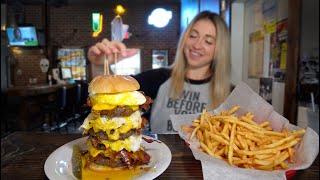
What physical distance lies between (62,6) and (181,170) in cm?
48

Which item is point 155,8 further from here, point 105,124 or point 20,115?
point 20,115

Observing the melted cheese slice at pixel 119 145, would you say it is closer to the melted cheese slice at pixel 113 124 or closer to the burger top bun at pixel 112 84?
the melted cheese slice at pixel 113 124

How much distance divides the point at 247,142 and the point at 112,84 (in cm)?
37

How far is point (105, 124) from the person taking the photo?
0.71 metres

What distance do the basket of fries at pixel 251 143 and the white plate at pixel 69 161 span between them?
0.08m

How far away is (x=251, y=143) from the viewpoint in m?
0.74

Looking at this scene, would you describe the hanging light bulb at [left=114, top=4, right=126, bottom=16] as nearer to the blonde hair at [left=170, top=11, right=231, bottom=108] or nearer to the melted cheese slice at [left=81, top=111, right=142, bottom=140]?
the melted cheese slice at [left=81, top=111, right=142, bottom=140]

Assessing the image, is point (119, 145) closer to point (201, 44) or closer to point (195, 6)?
point (195, 6)

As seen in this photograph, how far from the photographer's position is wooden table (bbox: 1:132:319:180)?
0.69m

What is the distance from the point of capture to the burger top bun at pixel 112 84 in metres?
0.63

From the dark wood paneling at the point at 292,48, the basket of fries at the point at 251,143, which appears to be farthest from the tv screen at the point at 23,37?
the dark wood paneling at the point at 292,48

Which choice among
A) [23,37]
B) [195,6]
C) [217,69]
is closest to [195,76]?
[217,69]

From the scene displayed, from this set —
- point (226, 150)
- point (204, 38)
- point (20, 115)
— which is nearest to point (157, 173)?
point (226, 150)

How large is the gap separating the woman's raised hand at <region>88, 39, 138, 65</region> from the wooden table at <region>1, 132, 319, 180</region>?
0.24 metres
